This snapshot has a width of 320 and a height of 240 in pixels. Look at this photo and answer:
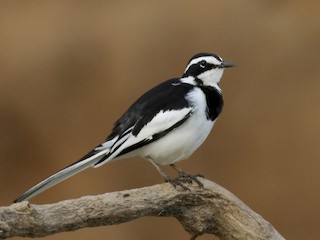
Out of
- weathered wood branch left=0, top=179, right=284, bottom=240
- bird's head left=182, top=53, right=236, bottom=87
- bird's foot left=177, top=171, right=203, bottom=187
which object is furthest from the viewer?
bird's head left=182, top=53, right=236, bottom=87

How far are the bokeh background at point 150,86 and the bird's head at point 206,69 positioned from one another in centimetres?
219

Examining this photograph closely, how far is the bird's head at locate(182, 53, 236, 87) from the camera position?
2.99 m

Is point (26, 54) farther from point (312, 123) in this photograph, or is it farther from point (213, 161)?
point (312, 123)

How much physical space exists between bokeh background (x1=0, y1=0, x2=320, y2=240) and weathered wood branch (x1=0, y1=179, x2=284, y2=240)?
2434 mm

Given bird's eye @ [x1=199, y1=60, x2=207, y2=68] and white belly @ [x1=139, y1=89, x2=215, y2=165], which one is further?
bird's eye @ [x1=199, y1=60, x2=207, y2=68]

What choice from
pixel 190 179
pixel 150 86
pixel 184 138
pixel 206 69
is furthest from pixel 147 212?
pixel 150 86

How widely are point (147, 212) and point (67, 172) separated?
314 mm

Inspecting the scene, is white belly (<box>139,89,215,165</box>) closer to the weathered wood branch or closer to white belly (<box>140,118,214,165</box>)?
white belly (<box>140,118,214,165</box>)

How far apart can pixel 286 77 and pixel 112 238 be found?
46.4 inches

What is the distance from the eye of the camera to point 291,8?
17.7 ft

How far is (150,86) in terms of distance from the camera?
527 cm

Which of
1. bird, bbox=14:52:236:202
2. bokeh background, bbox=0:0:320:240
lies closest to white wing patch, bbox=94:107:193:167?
bird, bbox=14:52:236:202

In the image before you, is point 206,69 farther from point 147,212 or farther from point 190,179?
point 147,212

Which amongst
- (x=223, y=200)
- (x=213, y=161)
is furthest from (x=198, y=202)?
(x=213, y=161)
